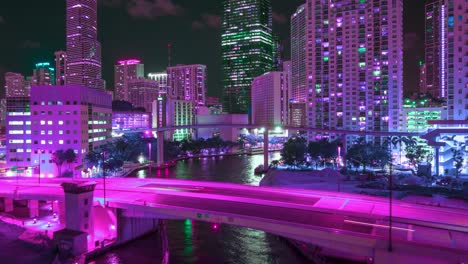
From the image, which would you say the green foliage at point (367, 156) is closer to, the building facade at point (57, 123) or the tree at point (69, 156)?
the tree at point (69, 156)

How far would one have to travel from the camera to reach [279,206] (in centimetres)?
2742

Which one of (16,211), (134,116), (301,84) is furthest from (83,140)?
(301,84)

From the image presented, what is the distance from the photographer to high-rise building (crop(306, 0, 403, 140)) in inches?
3792

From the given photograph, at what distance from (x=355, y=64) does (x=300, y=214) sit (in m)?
82.5

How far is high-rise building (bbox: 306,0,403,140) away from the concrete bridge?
7014cm

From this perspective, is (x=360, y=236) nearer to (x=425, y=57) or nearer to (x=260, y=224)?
(x=260, y=224)

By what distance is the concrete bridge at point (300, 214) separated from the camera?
65.4 feet

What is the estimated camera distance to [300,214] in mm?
25203

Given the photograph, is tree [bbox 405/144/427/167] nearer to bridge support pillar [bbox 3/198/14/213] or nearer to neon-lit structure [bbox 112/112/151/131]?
bridge support pillar [bbox 3/198/14/213]

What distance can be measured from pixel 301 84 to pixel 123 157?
123 meters

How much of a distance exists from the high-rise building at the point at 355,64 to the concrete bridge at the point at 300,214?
7014 cm

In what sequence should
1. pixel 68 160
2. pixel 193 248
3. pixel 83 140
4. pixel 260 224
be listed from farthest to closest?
pixel 83 140 < pixel 68 160 < pixel 193 248 < pixel 260 224

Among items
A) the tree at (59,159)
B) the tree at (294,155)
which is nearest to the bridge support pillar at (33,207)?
the tree at (59,159)

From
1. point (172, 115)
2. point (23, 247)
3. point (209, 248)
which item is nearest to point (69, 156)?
point (23, 247)
